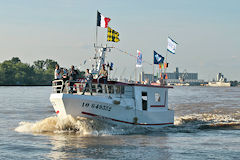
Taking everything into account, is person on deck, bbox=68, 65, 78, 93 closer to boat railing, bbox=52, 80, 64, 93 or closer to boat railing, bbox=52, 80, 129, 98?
boat railing, bbox=52, 80, 129, 98

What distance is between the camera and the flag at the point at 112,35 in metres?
27.0

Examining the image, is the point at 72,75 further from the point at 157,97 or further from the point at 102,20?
the point at 157,97

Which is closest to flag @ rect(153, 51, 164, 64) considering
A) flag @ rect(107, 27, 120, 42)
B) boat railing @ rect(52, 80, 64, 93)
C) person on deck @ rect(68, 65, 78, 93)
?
flag @ rect(107, 27, 120, 42)

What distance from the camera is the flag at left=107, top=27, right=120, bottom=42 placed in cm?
2703

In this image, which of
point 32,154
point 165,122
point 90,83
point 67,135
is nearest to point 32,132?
point 67,135

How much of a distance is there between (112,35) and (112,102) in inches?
208

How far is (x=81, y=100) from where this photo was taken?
77.3 ft

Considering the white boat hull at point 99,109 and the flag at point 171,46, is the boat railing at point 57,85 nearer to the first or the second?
the white boat hull at point 99,109

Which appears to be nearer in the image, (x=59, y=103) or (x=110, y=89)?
(x=59, y=103)

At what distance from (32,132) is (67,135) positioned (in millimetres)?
2930

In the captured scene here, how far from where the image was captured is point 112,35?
27141mm

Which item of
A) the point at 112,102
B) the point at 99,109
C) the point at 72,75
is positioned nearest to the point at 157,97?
the point at 112,102

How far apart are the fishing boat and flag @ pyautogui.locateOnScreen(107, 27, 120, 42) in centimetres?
95

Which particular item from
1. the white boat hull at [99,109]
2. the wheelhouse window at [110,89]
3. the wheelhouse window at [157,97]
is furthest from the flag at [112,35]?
the wheelhouse window at [157,97]
